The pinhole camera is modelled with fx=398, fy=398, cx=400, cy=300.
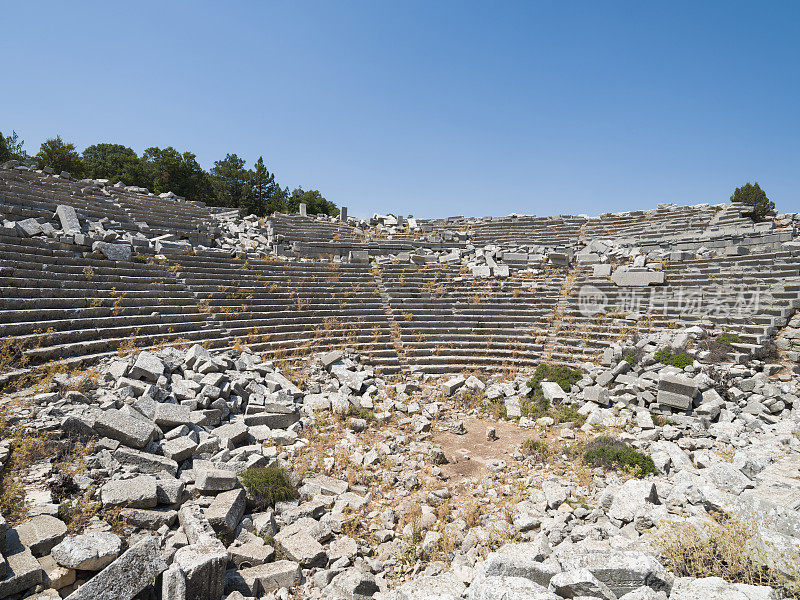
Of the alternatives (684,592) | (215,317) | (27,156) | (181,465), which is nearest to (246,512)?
(181,465)

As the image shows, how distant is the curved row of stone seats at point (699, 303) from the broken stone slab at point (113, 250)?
14861mm

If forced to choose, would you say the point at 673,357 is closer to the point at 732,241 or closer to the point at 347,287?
the point at 732,241

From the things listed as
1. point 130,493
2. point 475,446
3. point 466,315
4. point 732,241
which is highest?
point 732,241

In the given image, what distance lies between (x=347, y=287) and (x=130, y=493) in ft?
41.9

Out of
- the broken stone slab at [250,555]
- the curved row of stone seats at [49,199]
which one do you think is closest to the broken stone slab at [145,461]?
the broken stone slab at [250,555]

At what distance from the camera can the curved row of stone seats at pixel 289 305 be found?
1341 centimetres

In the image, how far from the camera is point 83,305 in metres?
10.4

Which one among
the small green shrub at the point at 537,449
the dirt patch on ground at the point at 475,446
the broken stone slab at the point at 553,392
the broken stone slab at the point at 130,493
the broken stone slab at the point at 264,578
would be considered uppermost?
the broken stone slab at the point at 130,493

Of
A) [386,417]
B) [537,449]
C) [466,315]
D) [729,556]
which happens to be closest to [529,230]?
[466,315]

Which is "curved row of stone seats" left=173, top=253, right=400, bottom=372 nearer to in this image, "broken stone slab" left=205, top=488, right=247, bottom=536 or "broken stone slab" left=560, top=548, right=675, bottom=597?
"broken stone slab" left=205, top=488, right=247, bottom=536

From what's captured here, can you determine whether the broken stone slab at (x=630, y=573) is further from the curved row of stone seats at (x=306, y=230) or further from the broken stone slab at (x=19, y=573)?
the curved row of stone seats at (x=306, y=230)

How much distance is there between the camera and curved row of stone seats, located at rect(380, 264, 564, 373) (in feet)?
47.1

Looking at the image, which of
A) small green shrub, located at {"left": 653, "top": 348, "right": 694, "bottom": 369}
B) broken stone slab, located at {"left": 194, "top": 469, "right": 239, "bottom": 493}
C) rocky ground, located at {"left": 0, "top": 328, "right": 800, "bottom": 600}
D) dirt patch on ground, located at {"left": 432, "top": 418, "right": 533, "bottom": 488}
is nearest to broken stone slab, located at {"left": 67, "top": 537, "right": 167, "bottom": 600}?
rocky ground, located at {"left": 0, "top": 328, "right": 800, "bottom": 600}

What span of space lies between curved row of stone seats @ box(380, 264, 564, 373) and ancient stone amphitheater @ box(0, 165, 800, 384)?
73mm
